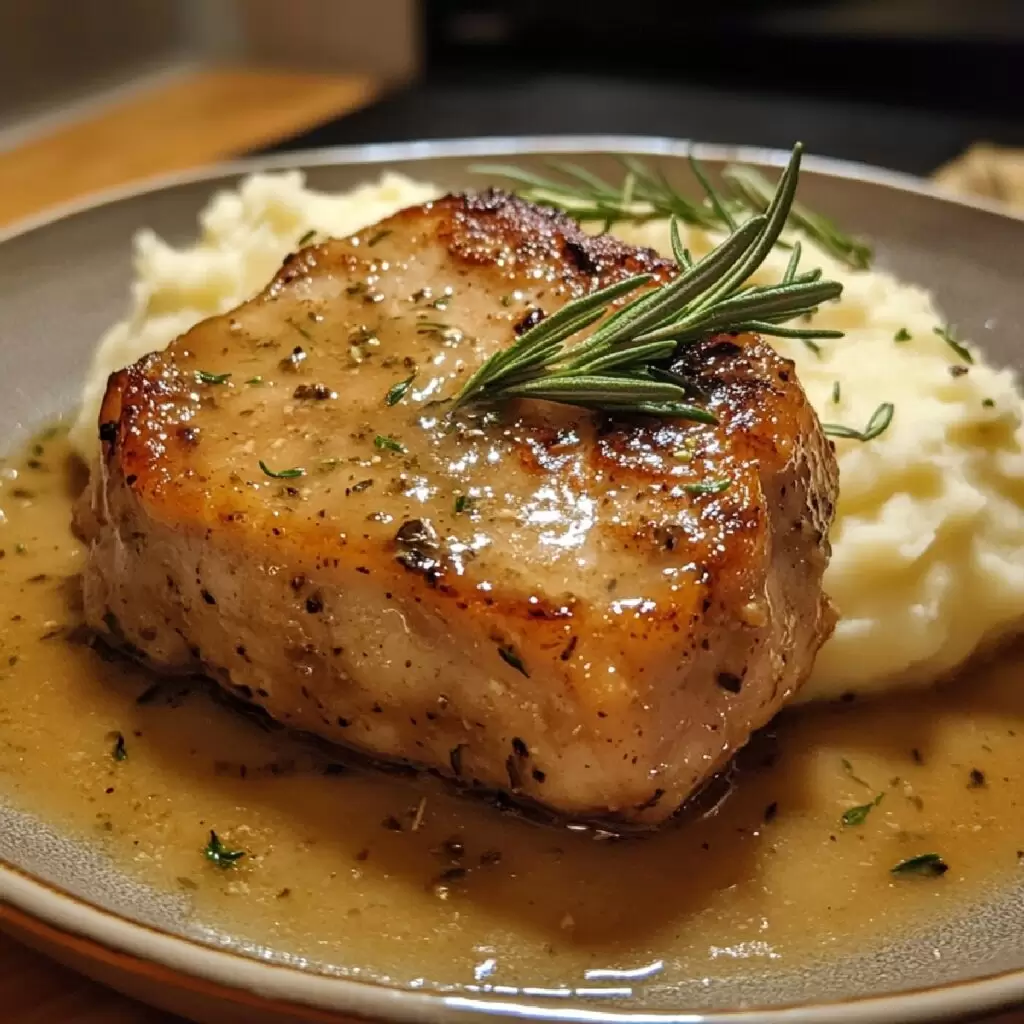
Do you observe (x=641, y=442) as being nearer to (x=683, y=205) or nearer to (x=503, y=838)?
(x=503, y=838)

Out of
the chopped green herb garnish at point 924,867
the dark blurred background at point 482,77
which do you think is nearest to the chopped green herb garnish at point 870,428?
the chopped green herb garnish at point 924,867

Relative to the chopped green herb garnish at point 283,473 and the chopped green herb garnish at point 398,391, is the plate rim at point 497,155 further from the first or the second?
the chopped green herb garnish at point 283,473

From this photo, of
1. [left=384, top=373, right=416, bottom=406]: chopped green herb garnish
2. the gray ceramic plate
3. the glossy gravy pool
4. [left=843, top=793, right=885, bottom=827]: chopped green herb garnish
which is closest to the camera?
the gray ceramic plate

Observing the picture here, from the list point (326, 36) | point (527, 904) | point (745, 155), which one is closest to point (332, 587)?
point (527, 904)

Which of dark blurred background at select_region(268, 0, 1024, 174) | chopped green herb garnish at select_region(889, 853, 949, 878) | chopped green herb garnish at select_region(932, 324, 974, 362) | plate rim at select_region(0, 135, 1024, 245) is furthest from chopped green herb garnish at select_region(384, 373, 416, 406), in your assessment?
dark blurred background at select_region(268, 0, 1024, 174)

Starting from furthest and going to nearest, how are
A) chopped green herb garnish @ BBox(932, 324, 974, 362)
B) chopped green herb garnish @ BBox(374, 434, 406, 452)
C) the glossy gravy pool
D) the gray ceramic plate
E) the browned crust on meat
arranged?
1. chopped green herb garnish @ BBox(932, 324, 974, 362)
2. chopped green herb garnish @ BBox(374, 434, 406, 452)
3. the browned crust on meat
4. the glossy gravy pool
5. the gray ceramic plate

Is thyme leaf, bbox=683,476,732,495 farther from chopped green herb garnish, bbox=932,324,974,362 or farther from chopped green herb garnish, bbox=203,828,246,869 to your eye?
chopped green herb garnish, bbox=932,324,974,362

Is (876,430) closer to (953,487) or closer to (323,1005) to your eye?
(953,487)
